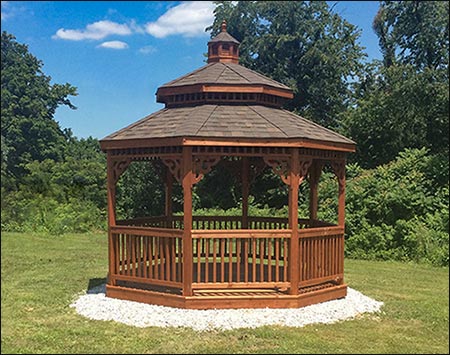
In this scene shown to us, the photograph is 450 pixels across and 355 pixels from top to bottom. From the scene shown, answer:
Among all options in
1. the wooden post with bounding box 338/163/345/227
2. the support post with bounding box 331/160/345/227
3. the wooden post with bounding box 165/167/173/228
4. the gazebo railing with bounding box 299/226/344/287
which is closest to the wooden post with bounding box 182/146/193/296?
the gazebo railing with bounding box 299/226/344/287

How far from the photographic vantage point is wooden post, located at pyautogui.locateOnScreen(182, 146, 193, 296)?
27.5 ft

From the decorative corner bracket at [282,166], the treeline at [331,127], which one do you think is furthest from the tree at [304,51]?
the decorative corner bracket at [282,166]

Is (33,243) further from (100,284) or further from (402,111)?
(402,111)

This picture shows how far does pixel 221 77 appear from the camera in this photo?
32.7 feet

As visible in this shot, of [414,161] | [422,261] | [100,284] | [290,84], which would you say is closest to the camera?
[100,284]

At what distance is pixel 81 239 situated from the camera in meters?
18.3

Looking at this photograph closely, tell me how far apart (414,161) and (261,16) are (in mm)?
15057

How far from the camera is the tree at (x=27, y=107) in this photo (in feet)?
96.1

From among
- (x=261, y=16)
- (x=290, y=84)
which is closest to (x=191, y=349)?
(x=290, y=84)

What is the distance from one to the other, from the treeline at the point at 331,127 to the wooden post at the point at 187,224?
14.4 feet

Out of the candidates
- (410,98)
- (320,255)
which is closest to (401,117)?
(410,98)

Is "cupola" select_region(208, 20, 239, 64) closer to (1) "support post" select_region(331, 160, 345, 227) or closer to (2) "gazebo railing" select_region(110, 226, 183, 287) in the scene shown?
(1) "support post" select_region(331, 160, 345, 227)

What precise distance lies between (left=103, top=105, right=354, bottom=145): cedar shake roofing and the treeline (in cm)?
386

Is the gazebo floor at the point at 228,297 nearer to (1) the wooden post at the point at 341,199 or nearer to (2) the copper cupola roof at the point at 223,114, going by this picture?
(1) the wooden post at the point at 341,199
